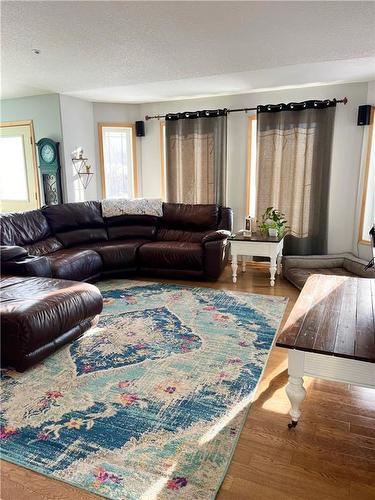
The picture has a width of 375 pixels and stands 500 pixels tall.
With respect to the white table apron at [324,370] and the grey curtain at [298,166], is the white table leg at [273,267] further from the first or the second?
the white table apron at [324,370]

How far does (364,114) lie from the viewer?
427 cm

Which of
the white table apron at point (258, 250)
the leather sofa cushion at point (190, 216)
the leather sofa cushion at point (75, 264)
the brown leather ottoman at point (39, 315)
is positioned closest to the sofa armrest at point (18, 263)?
the brown leather ottoman at point (39, 315)

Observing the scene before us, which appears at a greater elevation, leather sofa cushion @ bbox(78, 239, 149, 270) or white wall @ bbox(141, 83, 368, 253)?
white wall @ bbox(141, 83, 368, 253)

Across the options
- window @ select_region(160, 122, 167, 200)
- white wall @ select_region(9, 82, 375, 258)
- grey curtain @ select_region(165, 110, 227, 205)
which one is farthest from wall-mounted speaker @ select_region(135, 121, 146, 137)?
grey curtain @ select_region(165, 110, 227, 205)

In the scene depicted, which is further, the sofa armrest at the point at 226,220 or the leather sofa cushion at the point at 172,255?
the sofa armrest at the point at 226,220

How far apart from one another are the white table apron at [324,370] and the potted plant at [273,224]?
279cm

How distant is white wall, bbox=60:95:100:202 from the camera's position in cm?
493

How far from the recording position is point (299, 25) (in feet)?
8.38

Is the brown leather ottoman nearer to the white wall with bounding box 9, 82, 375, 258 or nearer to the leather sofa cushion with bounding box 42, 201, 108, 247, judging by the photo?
the leather sofa cushion with bounding box 42, 201, 108, 247

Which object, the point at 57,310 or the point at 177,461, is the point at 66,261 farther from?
the point at 177,461

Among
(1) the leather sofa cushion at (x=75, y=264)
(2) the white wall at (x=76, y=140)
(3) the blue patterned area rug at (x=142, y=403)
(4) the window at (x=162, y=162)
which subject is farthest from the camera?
(4) the window at (x=162, y=162)

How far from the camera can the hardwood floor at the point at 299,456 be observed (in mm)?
1501

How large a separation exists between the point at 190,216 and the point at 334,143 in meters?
2.15

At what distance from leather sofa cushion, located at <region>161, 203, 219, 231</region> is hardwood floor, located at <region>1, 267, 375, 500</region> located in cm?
286
